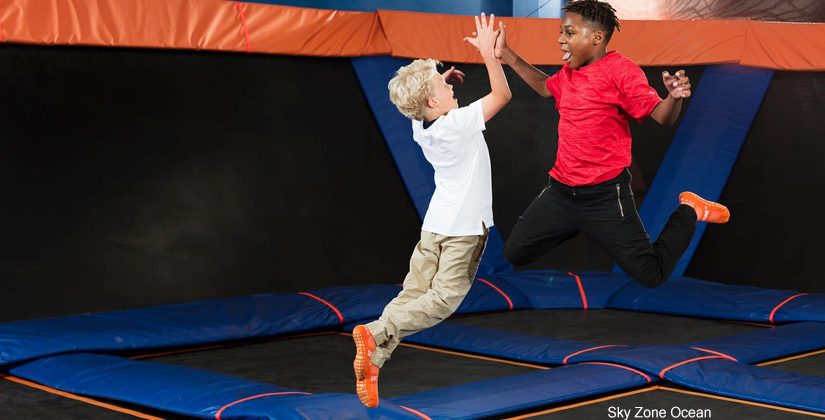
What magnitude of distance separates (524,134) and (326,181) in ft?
4.37

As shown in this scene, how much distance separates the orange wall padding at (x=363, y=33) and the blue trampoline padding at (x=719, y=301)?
1.35 metres

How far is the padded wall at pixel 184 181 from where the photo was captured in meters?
4.35

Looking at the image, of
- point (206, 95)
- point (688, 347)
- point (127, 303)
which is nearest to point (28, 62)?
point (206, 95)

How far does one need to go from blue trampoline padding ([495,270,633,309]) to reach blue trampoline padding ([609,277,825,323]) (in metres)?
0.09

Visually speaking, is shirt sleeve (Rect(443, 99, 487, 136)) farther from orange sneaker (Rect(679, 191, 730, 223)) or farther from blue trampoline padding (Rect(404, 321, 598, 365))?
blue trampoline padding (Rect(404, 321, 598, 365))

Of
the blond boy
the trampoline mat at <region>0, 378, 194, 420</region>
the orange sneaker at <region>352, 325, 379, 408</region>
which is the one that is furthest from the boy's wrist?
the trampoline mat at <region>0, 378, 194, 420</region>

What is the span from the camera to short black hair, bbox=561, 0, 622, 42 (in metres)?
2.83

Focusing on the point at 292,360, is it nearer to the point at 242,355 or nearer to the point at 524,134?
the point at 242,355

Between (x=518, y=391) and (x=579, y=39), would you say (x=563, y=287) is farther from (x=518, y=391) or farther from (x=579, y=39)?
(x=579, y=39)

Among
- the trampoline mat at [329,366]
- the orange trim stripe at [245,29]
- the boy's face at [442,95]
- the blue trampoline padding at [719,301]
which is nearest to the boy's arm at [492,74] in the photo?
the boy's face at [442,95]

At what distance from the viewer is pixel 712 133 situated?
543 cm

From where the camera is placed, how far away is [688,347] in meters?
3.80

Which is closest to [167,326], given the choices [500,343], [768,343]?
[500,343]

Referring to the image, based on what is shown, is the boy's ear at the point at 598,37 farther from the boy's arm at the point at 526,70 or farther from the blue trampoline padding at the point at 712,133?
the blue trampoline padding at the point at 712,133
